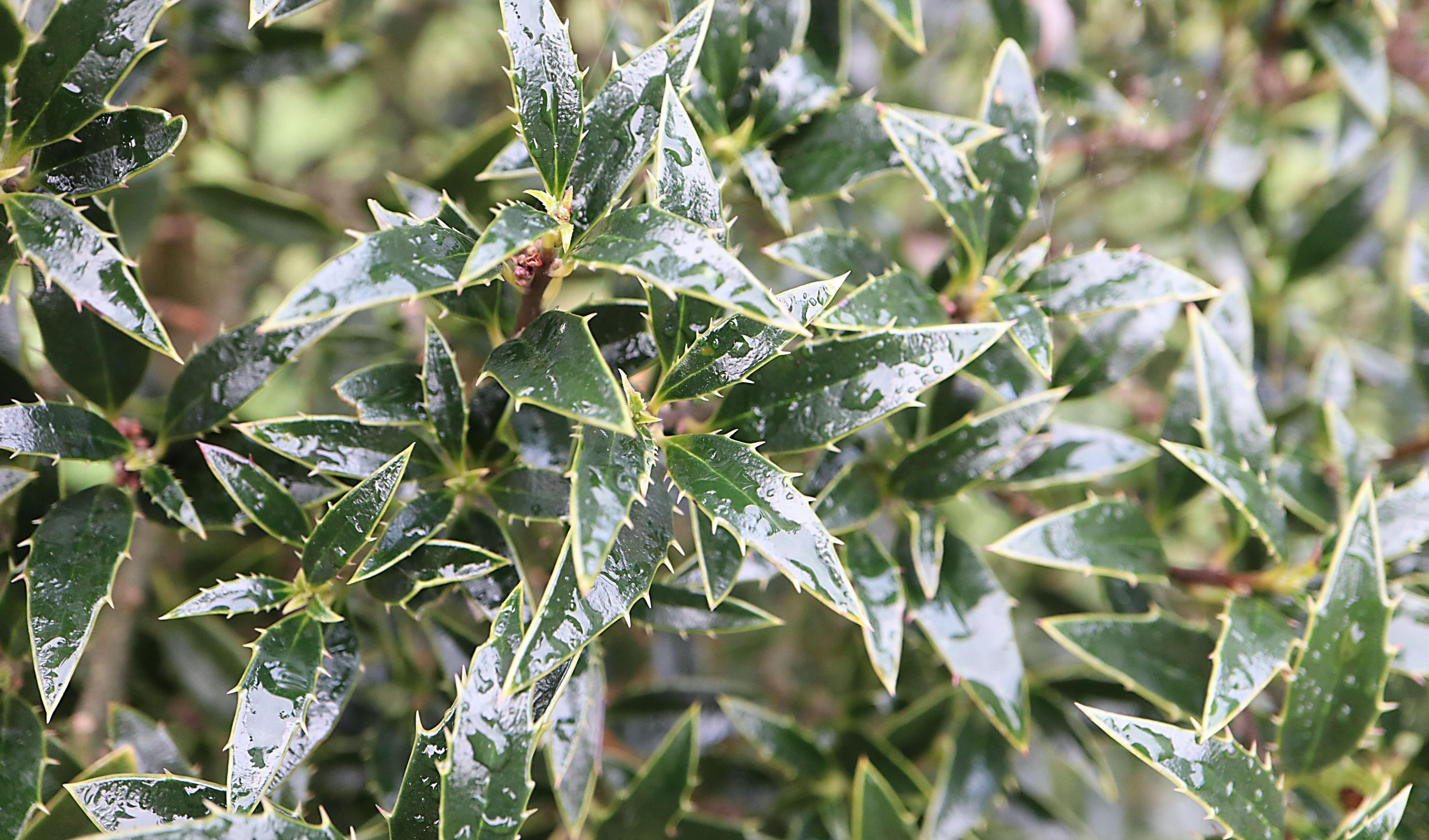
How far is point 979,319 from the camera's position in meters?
0.83

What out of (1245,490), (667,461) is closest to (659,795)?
(667,461)

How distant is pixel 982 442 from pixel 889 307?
0.16 meters

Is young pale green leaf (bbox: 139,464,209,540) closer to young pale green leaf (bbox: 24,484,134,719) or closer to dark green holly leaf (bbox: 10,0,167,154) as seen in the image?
young pale green leaf (bbox: 24,484,134,719)

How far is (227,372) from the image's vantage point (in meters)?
0.77

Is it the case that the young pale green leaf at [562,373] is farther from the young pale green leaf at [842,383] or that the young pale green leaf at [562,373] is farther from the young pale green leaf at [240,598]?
the young pale green leaf at [240,598]

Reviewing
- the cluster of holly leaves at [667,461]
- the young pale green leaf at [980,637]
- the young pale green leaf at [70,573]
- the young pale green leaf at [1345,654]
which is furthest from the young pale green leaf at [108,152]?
the young pale green leaf at [1345,654]

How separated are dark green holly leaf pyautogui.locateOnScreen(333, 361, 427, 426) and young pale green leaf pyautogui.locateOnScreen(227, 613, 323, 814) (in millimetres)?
172

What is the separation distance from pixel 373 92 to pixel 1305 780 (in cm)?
171

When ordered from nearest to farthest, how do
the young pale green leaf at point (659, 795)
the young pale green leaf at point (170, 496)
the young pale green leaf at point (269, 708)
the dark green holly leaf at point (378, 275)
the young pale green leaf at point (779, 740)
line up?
1. the dark green holly leaf at point (378, 275)
2. the young pale green leaf at point (269, 708)
3. the young pale green leaf at point (170, 496)
4. the young pale green leaf at point (659, 795)
5. the young pale green leaf at point (779, 740)

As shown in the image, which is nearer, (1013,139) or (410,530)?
(410,530)

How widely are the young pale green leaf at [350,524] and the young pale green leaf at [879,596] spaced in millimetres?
365

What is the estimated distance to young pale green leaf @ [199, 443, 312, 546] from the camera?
707mm

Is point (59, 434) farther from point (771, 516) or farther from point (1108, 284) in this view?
point (1108, 284)

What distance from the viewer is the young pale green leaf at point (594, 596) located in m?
0.57
